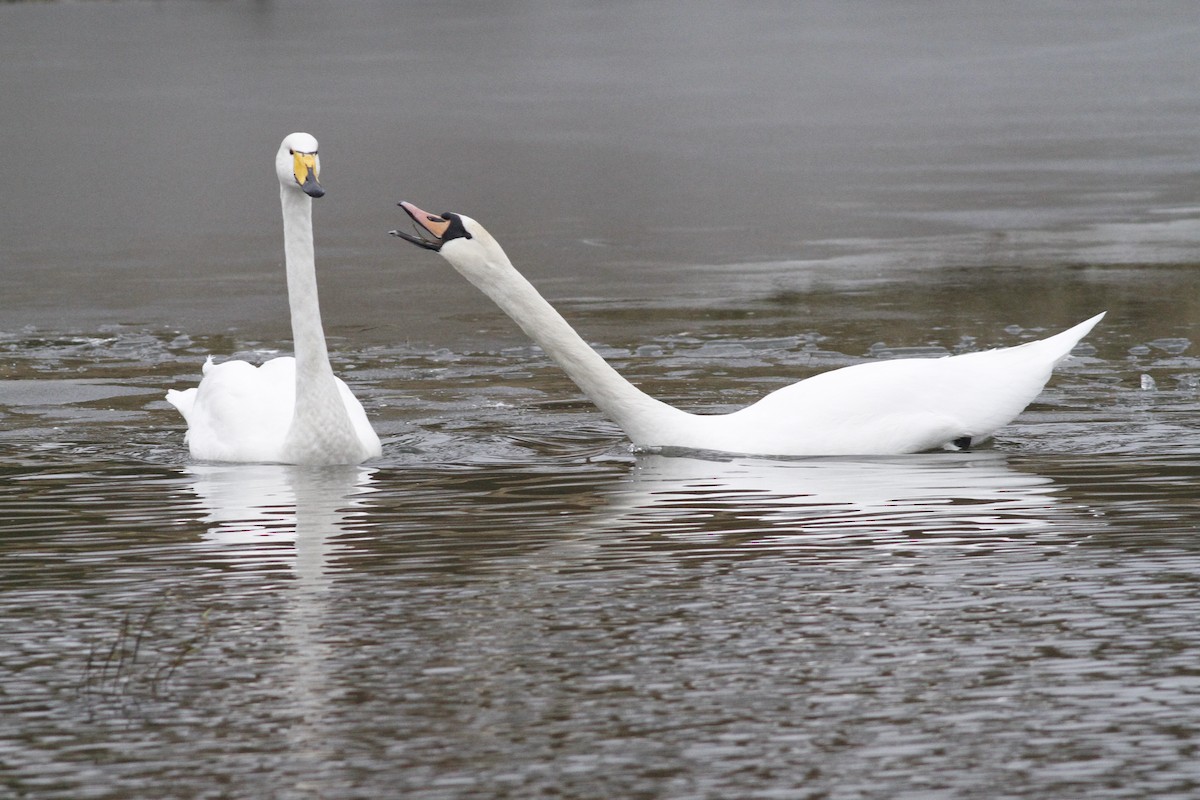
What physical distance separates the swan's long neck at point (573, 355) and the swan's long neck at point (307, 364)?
71 cm

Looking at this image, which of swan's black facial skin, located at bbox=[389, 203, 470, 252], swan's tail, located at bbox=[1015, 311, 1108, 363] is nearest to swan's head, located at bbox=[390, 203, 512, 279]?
swan's black facial skin, located at bbox=[389, 203, 470, 252]

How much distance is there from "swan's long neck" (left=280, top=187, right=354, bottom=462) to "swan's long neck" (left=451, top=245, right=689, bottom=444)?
71 cm

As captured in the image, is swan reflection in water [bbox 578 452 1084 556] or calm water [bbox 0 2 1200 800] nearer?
calm water [bbox 0 2 1200 800]

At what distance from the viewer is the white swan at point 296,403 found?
28.2 feet

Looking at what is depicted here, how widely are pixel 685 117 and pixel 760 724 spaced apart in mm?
21585

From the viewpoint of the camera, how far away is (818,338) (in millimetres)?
11719

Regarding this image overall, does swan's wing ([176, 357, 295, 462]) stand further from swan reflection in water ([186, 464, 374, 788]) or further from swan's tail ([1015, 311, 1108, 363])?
swan's tail ([1015, 311, 1108, 363])

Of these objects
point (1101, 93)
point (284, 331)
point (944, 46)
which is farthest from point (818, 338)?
point (944, 46)

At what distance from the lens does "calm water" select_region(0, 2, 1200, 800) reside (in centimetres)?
458

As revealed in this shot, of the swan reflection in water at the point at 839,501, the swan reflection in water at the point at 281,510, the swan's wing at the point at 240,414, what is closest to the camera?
the swan reflection in water at the point at 281,510

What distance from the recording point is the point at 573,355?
8.84m

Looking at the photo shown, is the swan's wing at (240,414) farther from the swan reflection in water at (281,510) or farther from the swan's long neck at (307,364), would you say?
the swan's long neck at (307,364)

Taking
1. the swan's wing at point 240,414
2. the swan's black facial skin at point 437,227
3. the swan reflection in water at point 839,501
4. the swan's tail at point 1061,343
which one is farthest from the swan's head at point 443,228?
the swan's tail at point 1061,343

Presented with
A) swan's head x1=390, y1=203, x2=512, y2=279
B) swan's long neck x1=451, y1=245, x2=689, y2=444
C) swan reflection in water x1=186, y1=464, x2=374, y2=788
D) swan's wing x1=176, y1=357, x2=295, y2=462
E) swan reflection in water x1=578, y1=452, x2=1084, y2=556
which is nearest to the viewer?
swan reflection in water x1=186, y1=464, x2=374, y2=788
